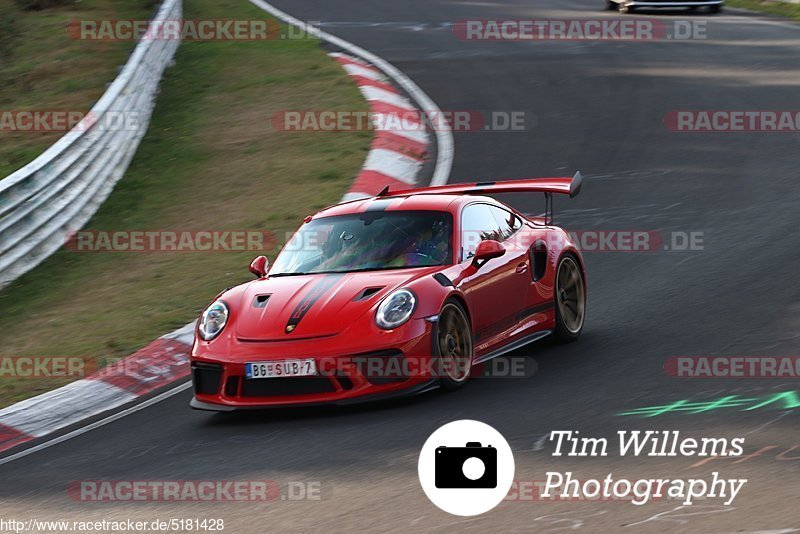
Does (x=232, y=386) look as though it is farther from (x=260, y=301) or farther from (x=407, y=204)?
(x=407, y=204)

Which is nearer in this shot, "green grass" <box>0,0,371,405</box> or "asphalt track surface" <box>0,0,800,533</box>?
"asphalt track surface" <box>0,0,800,533</box>

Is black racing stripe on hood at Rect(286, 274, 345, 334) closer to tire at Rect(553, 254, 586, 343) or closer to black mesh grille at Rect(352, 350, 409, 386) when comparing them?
black mesh grille at Rect(352, 350, 409, 386)

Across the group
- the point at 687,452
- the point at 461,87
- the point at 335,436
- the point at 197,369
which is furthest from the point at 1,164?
the point at 687,452

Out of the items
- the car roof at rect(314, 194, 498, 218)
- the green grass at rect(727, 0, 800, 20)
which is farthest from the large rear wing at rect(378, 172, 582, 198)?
the green grass at rect(727, 0, 800, 20)

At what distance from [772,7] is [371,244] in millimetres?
19420

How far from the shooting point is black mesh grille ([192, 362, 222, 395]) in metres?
7.73

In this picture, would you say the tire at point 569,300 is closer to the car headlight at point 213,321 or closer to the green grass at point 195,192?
the car headlight at point 213,321

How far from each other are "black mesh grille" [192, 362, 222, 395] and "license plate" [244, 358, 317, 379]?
0.24 meters

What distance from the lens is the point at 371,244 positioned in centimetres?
853

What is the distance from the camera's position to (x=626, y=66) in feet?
63.6

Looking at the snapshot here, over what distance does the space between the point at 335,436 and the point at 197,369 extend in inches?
47.5

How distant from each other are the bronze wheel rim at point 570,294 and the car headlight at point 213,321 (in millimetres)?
2407

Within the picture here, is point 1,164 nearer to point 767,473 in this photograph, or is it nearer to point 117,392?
point 117,392

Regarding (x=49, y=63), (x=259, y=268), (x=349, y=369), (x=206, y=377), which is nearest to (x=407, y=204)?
(x=259, y=268)
